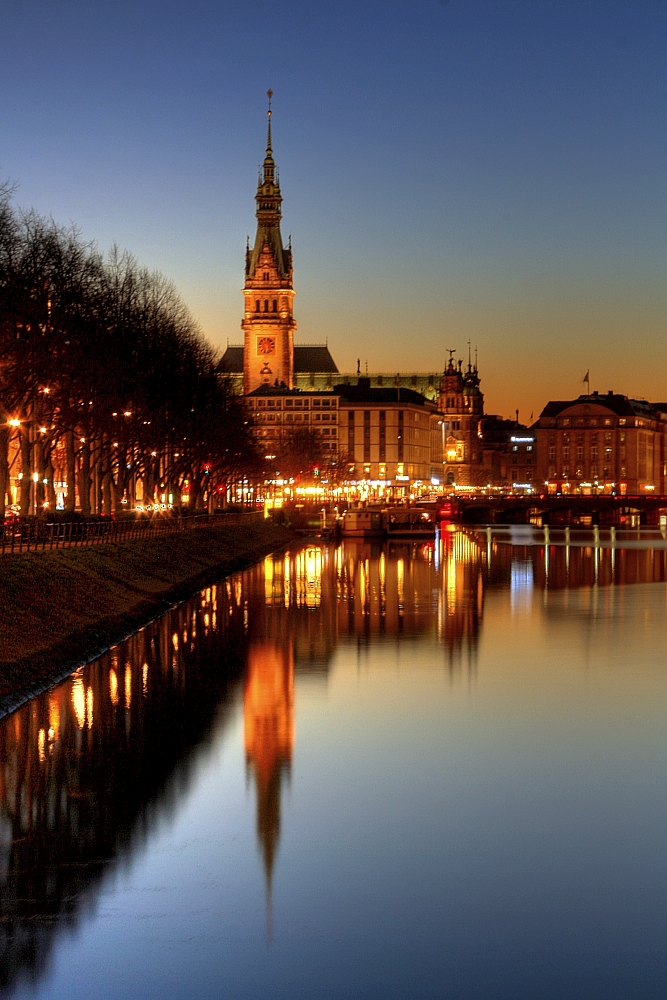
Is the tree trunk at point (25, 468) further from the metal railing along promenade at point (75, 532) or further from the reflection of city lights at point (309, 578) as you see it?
the reflection of city lights at point (309, 578)

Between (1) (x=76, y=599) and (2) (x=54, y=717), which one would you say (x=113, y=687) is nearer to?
(2) (x=54, y=717)

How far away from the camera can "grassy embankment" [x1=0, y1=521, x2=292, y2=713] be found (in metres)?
37.9

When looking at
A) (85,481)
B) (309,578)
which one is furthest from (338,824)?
(85,481)

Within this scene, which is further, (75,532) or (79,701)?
(75,532)

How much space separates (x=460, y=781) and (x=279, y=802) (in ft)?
13.2

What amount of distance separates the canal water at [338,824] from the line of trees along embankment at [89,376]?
20674mm

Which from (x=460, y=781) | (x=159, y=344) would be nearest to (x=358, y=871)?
(x=460, y=781)

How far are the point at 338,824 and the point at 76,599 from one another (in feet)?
89.4

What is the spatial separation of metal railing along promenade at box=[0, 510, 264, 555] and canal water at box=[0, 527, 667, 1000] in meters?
9.34

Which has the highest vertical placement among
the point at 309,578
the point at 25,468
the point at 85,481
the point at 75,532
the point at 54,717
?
the point at 25,468

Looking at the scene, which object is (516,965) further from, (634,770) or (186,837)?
(634,770)

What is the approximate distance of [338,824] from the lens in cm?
2403

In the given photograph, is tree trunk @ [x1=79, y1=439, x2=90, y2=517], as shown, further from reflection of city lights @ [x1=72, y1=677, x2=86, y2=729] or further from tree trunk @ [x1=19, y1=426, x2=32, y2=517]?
reflection of city lights @ [x1=72, y1=677, x2=86, y2=729]

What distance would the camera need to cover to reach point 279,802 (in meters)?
25.6
